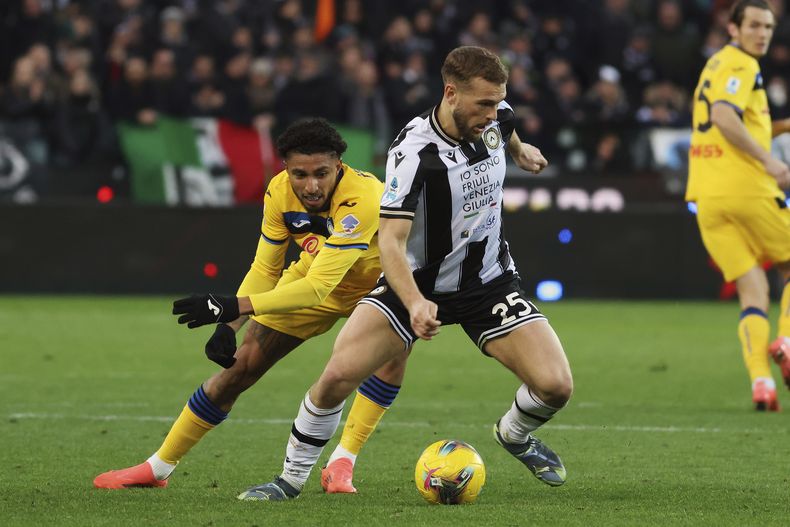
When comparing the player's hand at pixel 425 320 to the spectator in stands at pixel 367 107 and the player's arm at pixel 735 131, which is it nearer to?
the player's arm at pixel 735 131

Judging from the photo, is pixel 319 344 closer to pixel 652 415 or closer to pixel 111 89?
pixel 652 415

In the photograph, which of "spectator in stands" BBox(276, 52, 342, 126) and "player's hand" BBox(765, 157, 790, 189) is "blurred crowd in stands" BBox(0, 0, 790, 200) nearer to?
"spectator in stands" BBox(276, 52, 342, 126)

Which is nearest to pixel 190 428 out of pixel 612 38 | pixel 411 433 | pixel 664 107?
pixel 411 433

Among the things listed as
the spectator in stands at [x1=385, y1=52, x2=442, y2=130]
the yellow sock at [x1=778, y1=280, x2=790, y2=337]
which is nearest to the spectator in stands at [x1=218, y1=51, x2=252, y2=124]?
the spectator in stands at [x1=385, y1=52, x2=442, y2=130]

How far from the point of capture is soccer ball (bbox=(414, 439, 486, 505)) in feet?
20.1

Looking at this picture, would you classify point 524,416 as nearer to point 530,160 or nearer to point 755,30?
point 530,160

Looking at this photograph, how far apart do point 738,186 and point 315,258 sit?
3728mm

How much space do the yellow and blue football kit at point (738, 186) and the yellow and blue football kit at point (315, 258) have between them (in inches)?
128

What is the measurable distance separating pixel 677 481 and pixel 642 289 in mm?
10189

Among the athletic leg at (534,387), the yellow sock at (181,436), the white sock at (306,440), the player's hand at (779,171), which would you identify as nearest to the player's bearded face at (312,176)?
the white sock at (306,440)

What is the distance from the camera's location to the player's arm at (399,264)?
230 inches

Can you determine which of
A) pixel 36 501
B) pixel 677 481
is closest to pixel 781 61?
pixel 677 481

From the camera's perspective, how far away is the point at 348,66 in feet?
58.7

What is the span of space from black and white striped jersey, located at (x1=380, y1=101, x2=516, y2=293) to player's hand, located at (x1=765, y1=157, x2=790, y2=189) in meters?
2.68
